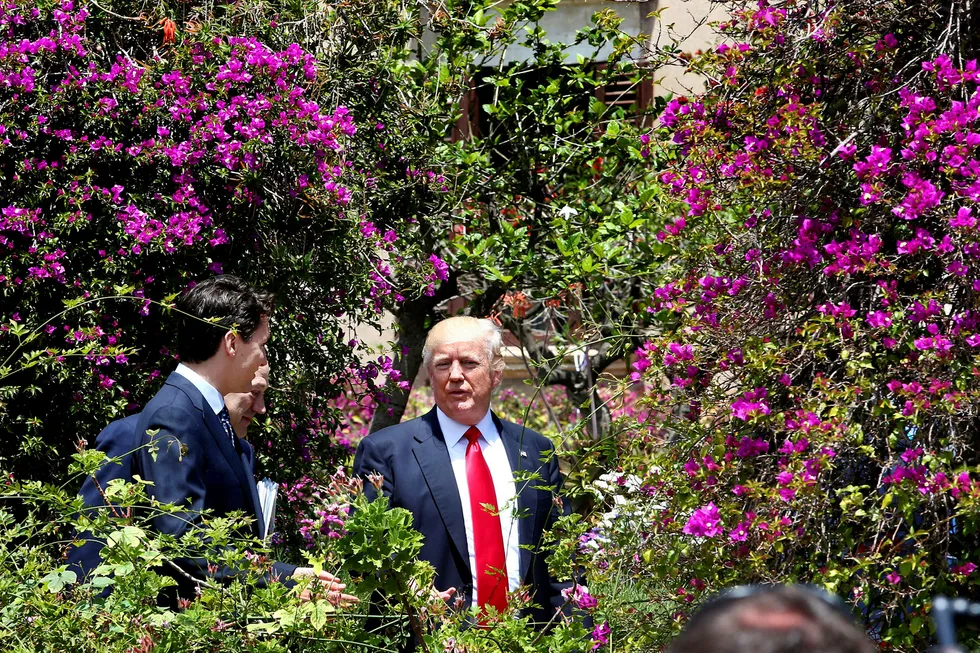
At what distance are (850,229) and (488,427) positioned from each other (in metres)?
1.38

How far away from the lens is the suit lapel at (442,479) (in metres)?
3.43

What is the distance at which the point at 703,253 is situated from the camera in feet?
10.2

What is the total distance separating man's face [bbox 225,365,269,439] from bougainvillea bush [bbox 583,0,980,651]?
1581 mm

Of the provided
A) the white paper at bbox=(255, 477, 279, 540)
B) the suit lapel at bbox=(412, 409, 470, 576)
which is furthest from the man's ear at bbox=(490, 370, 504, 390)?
the white paper at bbox=(255, 477, 279, 540)

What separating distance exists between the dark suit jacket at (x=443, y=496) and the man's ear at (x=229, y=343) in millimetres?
543

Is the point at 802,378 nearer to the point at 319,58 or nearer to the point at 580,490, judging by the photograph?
the point at 580,490

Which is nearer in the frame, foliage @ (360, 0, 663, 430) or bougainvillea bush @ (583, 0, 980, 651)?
bougainvillea bush @ (583, 0, 980, 651)

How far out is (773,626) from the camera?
91 cm

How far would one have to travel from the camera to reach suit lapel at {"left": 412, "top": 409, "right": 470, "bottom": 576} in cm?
343

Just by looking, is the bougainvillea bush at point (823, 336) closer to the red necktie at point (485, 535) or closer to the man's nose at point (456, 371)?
the red necktie at point (485, 535)

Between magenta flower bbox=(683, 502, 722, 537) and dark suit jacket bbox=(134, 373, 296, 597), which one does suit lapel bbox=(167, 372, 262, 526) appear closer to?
dark suit jacket bbox=(134, 373, 296, 597)

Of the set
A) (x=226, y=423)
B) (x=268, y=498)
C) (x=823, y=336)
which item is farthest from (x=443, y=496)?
(x=268, y=498)

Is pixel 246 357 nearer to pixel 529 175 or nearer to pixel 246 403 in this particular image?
pixel 246 403

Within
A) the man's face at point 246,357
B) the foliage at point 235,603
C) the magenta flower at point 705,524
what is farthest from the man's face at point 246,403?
the magenta flower at point 705,524
